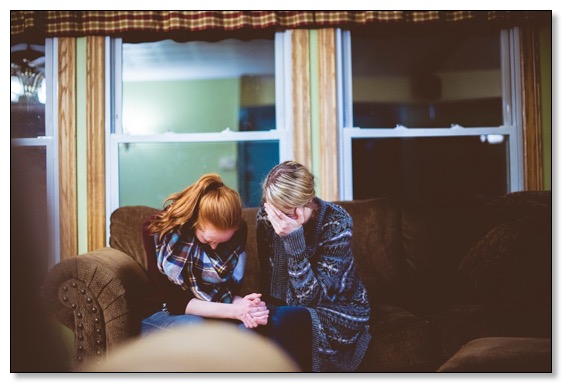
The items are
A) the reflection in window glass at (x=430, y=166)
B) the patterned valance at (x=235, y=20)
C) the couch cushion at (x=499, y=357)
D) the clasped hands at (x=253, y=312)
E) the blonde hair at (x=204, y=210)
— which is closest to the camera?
the couch cushion at (x=499, y=357)

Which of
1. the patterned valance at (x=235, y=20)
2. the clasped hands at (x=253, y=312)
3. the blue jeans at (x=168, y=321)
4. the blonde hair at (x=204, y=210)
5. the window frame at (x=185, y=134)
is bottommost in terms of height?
the blue jeans at (x=168, y=321)

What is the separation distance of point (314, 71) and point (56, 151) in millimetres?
1242

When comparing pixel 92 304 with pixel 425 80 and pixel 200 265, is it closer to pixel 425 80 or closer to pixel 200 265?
pixel 200 265

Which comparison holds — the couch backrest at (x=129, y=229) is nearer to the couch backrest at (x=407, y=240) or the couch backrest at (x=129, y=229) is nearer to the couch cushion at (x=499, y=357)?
the couch backrest at (x=407, y=240)

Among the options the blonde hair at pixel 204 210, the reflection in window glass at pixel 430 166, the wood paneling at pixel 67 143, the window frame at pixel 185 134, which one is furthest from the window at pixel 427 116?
the wood paneling at pixel 67 143

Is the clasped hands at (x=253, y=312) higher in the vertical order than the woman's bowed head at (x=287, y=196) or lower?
lower

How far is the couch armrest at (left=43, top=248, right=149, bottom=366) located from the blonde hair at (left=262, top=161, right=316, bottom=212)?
591mm

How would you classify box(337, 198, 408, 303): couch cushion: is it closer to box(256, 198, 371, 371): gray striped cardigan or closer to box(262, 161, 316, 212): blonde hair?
box(256, 198, 371, 371): gray striped cardigan

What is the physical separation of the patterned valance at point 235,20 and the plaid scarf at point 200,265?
1.14 meters

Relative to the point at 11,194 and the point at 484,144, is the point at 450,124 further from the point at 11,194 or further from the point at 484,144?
the point at 11,194

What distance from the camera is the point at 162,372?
6.46ft

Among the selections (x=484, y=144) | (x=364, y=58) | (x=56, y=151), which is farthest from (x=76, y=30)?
(x=484, y=144)

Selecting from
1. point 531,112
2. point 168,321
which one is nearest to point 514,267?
point 531,112

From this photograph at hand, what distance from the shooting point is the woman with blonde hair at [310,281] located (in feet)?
6.00
